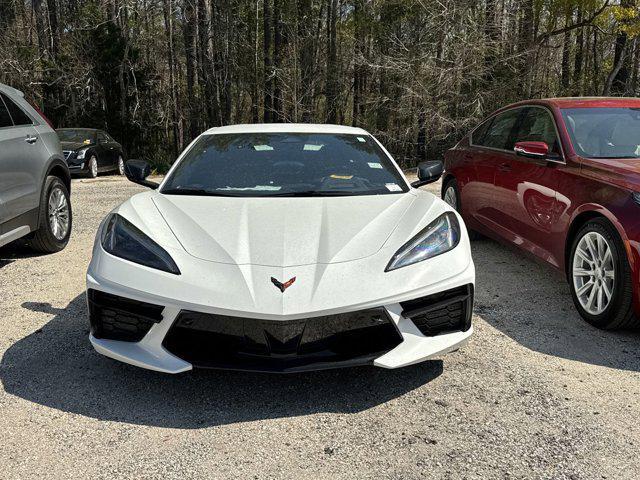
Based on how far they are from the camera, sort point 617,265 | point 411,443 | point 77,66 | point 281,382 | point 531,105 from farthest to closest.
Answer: point 77,66 → point 531,105 → point 617,265 → point 281,382 → point 411,443

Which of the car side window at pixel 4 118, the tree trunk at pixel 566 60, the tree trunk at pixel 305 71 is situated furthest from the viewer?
the tree trunk at pixel 305 71

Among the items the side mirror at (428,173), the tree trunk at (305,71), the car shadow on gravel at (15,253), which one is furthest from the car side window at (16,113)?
the tree trunk at (305,71)

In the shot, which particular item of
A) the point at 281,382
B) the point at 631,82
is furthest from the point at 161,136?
the point at 281,382

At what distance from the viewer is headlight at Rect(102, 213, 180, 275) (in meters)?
2.99

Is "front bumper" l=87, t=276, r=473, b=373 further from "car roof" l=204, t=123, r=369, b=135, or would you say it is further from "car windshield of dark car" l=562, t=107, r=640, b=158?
"car windshield of dark car" l=562, t=107, r=640, b=158

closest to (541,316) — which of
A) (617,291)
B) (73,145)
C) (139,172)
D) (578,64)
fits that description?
(617,291)

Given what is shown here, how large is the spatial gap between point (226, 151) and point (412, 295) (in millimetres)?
2049

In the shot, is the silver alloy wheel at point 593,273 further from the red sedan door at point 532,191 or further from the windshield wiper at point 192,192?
the windshield wiper at point 192,192

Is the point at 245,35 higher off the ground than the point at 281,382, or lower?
higher

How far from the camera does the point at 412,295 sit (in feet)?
9.43

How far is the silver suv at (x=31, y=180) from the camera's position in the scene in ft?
17.2

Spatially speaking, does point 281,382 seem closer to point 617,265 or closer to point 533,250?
point 617,265

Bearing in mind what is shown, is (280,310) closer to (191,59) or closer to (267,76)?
(267,76)

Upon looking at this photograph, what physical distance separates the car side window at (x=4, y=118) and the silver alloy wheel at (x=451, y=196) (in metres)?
4.54
